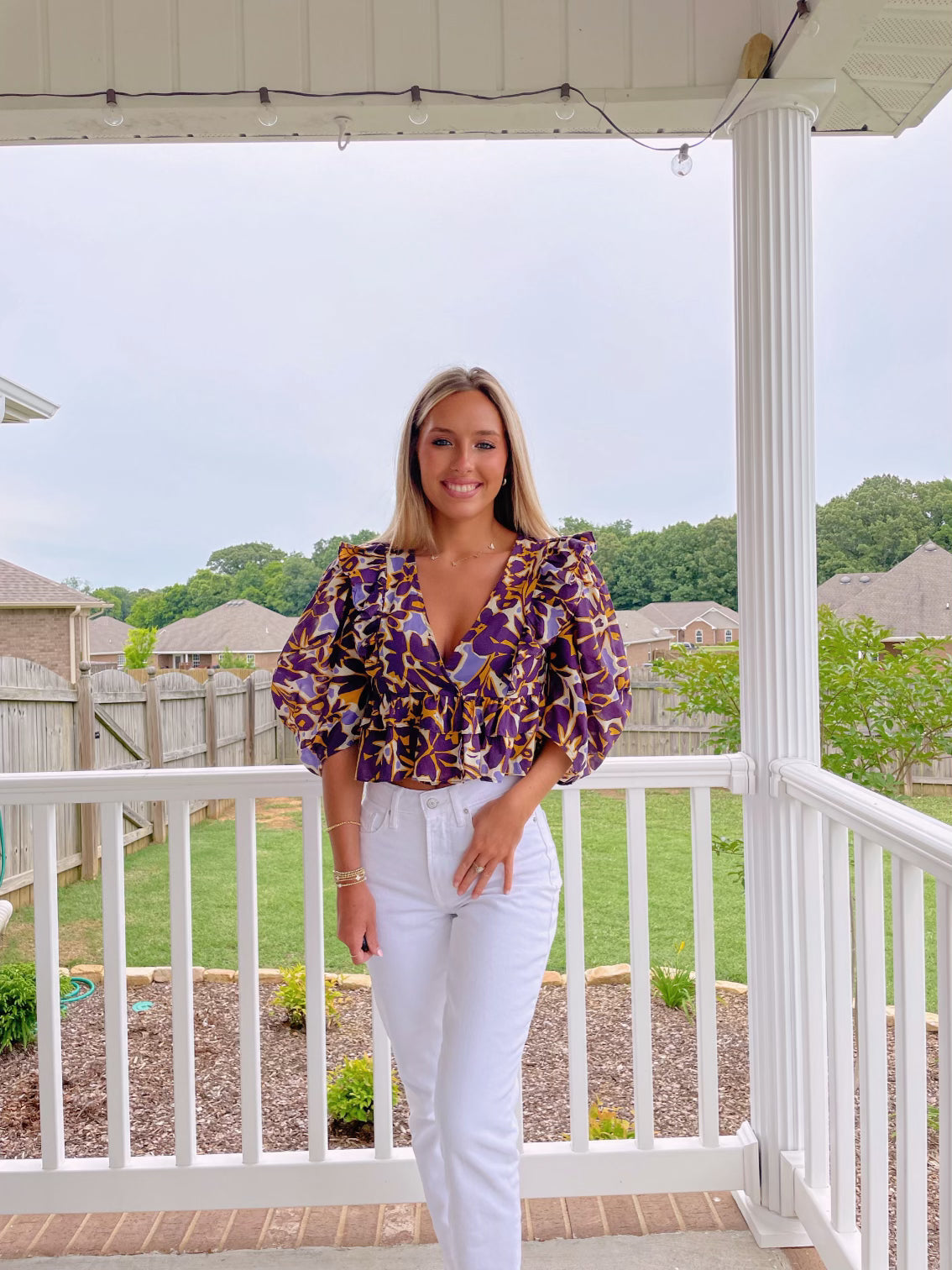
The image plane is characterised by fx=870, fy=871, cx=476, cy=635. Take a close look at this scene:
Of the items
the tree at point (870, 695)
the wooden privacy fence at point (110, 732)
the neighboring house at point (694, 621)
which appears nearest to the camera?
the tree at point (870, 695)

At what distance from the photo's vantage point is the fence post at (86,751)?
4.14m

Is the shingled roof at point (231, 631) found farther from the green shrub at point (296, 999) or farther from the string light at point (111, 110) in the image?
the string light at point (111, 110)

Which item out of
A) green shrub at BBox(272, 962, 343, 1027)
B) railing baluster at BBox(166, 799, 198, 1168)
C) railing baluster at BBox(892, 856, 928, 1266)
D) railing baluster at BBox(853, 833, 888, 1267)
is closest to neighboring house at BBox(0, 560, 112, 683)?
green shrub at BBox(272, 962, 343, 1027)

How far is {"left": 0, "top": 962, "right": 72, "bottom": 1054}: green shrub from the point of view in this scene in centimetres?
311

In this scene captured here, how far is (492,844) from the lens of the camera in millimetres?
1249

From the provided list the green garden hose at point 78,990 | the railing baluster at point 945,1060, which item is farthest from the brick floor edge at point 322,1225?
the green garden hose at point 78,990

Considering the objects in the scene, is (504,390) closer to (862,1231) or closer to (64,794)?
(64,794)

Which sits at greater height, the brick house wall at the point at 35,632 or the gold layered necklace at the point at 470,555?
the gold layered necklace at the point at 470,555

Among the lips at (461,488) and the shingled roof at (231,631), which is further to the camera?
the shingled roof at (231,631)

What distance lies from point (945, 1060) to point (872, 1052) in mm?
302

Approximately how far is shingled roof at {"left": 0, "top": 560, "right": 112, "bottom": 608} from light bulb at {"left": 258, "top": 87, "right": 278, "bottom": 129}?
2.31m

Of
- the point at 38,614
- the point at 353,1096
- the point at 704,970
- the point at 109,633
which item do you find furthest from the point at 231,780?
the point at 38,614

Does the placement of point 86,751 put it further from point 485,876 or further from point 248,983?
point 485,876

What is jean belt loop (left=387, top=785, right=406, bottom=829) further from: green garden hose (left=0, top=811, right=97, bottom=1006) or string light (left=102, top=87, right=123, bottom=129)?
green garden hose (left=0, top=811, right=97, bottom=1006)
